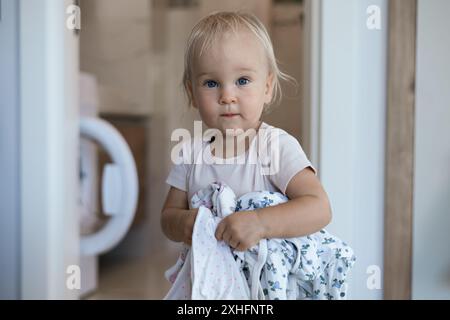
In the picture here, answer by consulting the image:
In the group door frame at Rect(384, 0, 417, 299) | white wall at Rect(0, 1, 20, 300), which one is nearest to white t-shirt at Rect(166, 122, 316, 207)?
door frame at Rect(384, 0, 417, 299)

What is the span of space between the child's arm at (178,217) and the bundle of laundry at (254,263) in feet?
0.07

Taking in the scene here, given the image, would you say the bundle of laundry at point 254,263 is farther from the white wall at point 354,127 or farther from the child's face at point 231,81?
the white wall at point 354,127

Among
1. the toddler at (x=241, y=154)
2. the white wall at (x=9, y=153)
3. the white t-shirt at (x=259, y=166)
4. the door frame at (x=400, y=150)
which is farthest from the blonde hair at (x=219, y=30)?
the white wall at (x=9, y=153)

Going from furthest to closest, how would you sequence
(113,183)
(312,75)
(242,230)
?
(113,183), (312,75), (242,230)

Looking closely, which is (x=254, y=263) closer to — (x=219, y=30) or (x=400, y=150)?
(x=219, y=30)

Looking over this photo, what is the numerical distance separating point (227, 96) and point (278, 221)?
0.18m

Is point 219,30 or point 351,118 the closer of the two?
point 219,30

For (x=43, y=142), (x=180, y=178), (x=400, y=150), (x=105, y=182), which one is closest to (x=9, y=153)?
(x=43, y=142)

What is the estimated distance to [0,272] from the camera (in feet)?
4.24

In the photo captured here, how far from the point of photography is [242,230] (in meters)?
0.68

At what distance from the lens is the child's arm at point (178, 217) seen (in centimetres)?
73
